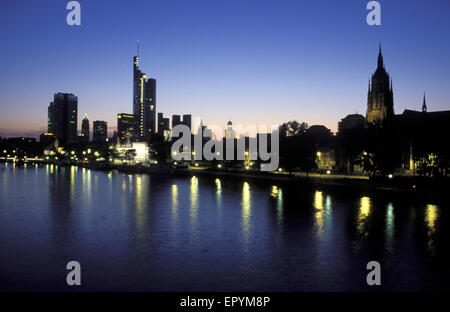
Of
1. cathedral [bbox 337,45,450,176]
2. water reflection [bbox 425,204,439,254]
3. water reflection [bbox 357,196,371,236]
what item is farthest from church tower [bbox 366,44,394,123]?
water reflection [bbox 425,204,439,254]

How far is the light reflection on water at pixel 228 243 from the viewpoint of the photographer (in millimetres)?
11703

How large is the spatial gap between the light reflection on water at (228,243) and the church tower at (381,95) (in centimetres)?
9007

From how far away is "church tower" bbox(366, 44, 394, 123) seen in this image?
110250mm

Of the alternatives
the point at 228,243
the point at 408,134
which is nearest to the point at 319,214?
the point at 228,243

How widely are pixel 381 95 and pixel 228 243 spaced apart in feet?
358

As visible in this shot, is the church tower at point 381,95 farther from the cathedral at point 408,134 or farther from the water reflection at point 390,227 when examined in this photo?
the water reflection at point 390,227

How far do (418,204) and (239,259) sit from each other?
23.5 meters

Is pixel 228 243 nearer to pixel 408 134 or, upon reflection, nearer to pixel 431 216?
pixel 431 216

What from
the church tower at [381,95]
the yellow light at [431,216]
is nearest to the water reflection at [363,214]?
the yellow light at [431,216]

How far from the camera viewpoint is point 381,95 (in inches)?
4365

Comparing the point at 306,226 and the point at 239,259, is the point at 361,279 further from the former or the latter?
the point at 306,226

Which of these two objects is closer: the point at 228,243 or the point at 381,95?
the point at 228,243
